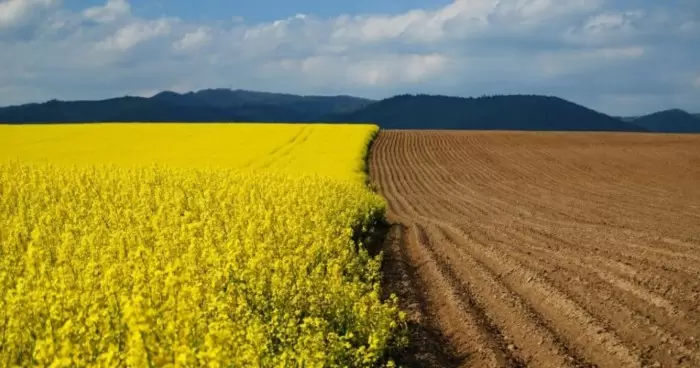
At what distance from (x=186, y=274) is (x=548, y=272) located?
282 inches

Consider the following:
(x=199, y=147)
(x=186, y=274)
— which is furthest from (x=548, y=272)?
(x=199, y=147)

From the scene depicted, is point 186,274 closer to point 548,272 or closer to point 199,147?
point 548,272

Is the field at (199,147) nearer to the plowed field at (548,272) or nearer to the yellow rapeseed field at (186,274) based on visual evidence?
the plowed field at (548,272)

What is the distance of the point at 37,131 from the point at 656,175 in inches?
1753

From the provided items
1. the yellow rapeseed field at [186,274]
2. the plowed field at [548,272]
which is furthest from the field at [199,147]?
the yellow rapeseed field at [186,274]

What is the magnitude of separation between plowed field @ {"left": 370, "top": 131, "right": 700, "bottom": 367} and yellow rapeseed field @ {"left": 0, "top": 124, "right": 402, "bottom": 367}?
99cm

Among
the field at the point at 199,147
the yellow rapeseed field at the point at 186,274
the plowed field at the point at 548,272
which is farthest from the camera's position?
the field at the point at 199,147

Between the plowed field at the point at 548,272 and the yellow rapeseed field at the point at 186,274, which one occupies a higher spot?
the yellow rapeseed field at the point at 186,274

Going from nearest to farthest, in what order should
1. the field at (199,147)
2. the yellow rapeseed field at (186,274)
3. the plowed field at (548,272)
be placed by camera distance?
the yellow rapeseed field at (186,274) < the plowed field at (548,272) < the field at (199,147)

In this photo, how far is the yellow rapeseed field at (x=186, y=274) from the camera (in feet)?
20.3

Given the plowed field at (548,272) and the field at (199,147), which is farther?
the field at (199,147)

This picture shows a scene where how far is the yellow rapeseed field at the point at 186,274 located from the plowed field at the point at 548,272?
3.24 ft

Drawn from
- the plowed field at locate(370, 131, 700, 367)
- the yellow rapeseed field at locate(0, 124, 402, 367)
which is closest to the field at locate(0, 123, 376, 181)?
the plowed field at locate(370, 131, 700, 367)

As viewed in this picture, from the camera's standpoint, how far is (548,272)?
12930mm
